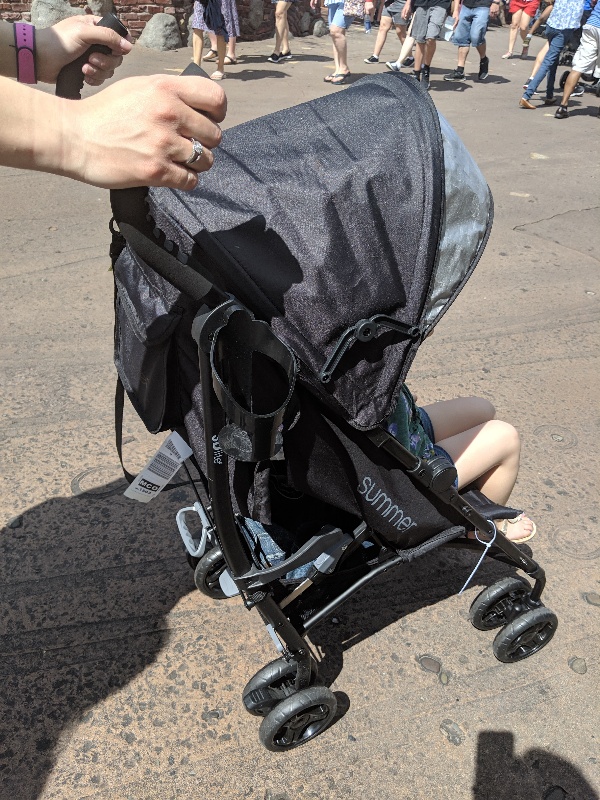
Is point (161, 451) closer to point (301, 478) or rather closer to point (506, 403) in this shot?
point (301, 478)

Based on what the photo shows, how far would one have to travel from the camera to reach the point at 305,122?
1791 mm

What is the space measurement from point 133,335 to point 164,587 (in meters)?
1.09

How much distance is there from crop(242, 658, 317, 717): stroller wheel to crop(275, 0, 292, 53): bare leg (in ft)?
32.4

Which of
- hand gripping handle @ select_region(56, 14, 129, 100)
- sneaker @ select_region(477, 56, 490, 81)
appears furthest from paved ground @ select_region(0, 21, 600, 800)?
sneaker @ select_region(477, 56, 490, 81)

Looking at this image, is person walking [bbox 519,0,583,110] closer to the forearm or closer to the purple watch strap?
the purple watch strap

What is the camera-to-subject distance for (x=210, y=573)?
96.3 inches

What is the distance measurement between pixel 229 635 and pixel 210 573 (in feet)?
0.69

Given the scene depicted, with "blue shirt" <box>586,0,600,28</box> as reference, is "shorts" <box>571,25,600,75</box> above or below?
below

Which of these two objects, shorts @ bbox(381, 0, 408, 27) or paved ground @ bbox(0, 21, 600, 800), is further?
shorts @ bbox(381, 0, 408, 27)

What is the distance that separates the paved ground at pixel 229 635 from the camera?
6.65ft

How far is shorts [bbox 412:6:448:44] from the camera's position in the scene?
908 cm

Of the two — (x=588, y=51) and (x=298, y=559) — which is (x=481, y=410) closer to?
(x=298, y=559)

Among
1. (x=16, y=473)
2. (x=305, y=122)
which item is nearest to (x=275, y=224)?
(x=305, y=122)

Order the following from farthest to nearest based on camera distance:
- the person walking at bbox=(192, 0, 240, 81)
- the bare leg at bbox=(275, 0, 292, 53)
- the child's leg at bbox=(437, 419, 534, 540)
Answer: the bare leg at bbox=(275, 0, 292, 53) < the person walking at bbox=(192, 0, 240, 81) < the child's leg at bbox=(437, 419, 534, 540)
